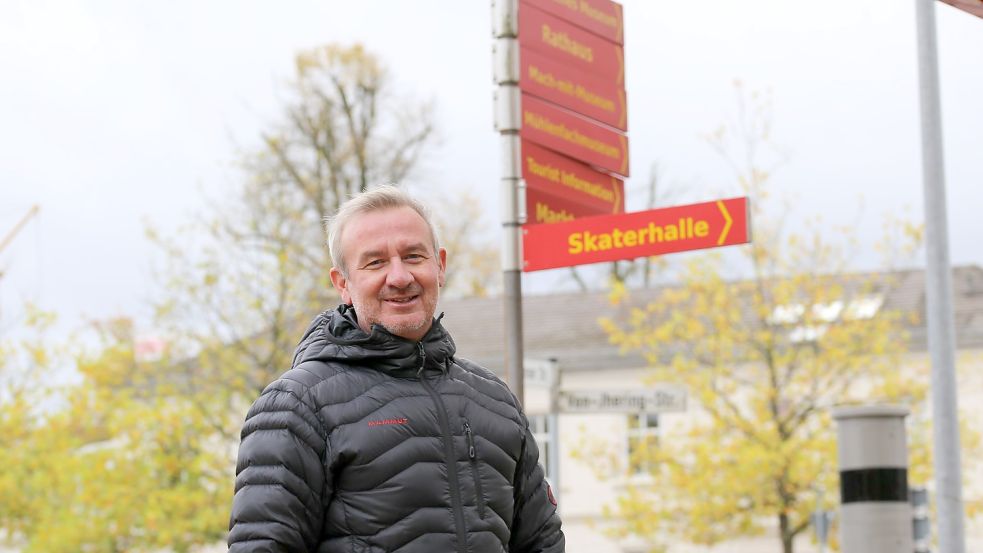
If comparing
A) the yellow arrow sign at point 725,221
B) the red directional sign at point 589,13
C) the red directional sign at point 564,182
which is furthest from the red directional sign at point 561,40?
the yellow arrow sign at point 725,221

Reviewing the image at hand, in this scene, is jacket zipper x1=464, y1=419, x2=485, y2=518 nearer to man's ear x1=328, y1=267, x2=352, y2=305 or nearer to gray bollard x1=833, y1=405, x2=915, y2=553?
man's ear x1=328, y1=267, x2=352, y2=305

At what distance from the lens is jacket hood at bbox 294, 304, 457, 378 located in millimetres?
3043

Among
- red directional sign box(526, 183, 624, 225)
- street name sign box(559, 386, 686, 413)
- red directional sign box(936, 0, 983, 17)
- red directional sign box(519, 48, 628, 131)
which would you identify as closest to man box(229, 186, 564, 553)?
red directional sign box(936, 0, 983, 17)

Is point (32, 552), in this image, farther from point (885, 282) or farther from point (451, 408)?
point (451, 408)

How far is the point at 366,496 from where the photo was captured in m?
2.93

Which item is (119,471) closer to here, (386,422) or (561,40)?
(561,40)

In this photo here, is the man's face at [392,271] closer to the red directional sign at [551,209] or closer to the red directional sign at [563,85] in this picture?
the red directional sign at [551,209]

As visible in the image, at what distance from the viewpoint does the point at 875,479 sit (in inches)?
294

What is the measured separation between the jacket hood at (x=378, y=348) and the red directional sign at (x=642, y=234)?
128 inches

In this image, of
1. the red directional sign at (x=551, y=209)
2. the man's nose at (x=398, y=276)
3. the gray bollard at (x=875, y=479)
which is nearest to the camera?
the man's nose at (x=398, y=276)

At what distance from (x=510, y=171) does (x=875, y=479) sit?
2451mm

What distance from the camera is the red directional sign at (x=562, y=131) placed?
7.00 meters

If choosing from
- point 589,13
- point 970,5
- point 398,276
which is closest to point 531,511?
point 398,276

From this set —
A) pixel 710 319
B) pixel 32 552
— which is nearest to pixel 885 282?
pixel 710 319
